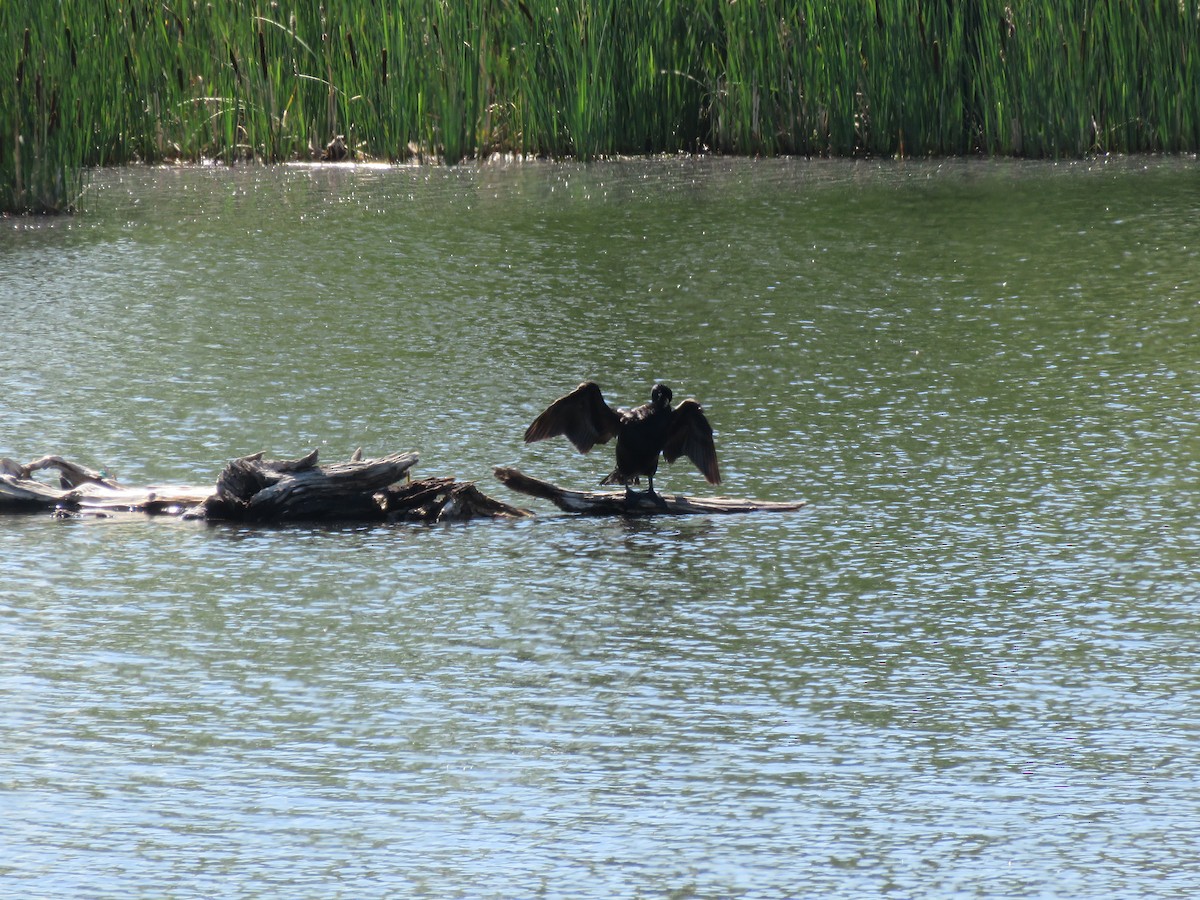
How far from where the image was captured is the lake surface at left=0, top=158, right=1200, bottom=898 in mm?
3297

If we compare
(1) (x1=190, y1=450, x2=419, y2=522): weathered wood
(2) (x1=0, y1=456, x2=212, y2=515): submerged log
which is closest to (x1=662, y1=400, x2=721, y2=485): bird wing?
(1) (x1=190, y1=450, x2=419, y2=522): weathered wood

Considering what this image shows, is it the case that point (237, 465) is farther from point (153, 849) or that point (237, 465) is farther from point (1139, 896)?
point (1139, 896)

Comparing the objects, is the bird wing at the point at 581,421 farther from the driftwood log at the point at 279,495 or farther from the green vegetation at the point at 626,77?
the green vegetation at the point at 626,77

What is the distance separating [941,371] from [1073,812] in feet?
12.8

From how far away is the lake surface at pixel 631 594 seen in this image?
10.8 ft

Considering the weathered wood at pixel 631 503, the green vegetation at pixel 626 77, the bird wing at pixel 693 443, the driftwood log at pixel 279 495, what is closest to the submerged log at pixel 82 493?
the driftwood log at pixel 279 495

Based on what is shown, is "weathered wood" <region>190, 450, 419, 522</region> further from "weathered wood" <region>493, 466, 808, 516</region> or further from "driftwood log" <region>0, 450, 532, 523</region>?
"weathered wood" <region>493, 466, 808, 516</region>

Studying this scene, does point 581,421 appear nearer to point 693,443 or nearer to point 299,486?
point 693,443

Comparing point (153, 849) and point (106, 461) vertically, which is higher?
point (106, 461)

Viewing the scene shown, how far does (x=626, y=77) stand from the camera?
1291cm

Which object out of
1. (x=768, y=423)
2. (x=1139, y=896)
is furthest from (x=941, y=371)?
(x=1139, y=896)

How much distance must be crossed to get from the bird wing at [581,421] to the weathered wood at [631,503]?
0.48 ft

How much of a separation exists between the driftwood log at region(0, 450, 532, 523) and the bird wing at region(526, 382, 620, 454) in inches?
10.0

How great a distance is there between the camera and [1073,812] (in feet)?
11.0
